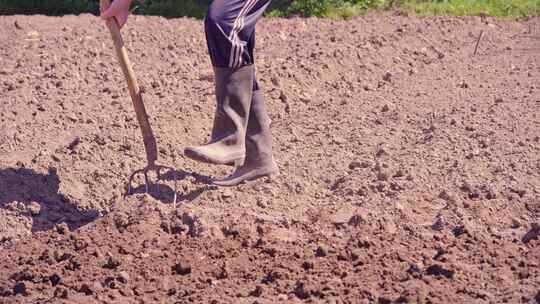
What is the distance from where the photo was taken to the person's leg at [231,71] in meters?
5.06

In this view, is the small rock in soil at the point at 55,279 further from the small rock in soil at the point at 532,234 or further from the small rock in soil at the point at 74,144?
the small rock in soil at the point at 532,234

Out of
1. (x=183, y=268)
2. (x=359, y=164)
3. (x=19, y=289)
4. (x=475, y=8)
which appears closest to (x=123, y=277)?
(x=183, y=268)

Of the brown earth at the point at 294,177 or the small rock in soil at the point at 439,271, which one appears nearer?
the small rock in soil at the point at 439,271

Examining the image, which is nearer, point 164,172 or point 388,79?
point 164,172

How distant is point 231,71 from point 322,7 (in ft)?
14.3

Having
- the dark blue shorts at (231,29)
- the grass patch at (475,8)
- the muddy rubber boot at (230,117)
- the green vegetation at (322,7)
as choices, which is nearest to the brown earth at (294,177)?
the muddy rubber boot at (230,117)

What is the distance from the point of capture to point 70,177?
5.79 meters

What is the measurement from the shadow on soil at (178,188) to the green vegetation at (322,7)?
3881mm

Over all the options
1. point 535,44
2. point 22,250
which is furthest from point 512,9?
point 22,250

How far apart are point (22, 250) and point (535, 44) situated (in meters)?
4.64

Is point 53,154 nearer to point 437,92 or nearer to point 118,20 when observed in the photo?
point 118,20

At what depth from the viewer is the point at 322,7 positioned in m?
9.45

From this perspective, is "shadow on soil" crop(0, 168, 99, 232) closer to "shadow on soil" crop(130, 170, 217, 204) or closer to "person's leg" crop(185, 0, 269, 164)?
"shadow on soil" crop(130, 170, 217, 204)

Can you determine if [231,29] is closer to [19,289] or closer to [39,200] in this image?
[39,200]
